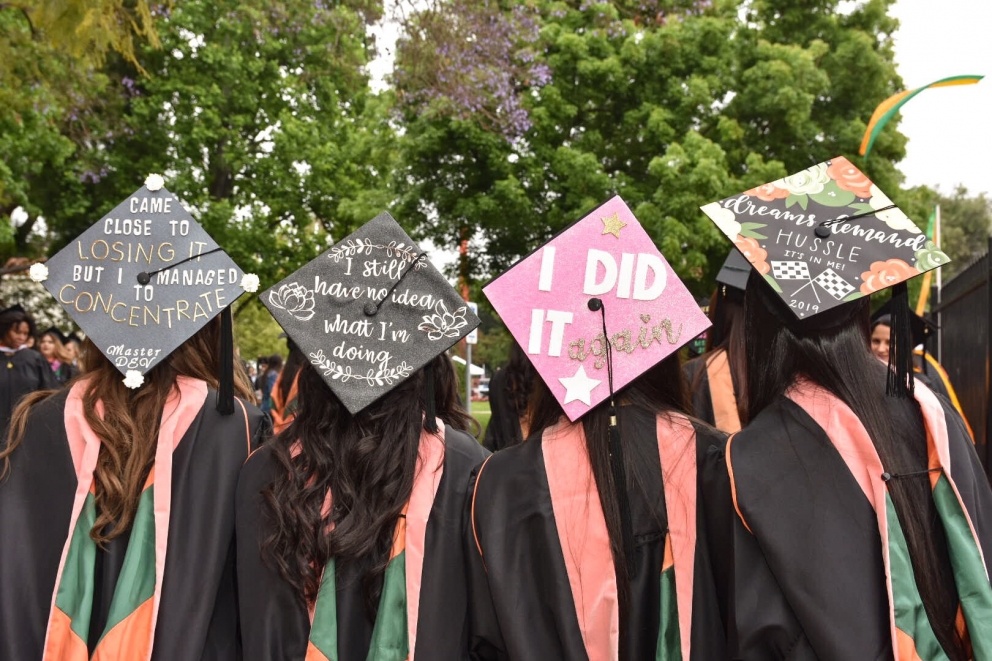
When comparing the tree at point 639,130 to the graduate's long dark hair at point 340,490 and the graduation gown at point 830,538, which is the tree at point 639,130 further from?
the graduation gown at point 830,538

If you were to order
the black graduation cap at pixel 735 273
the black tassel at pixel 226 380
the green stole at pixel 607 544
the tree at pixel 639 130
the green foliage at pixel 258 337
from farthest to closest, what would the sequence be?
1. the green foliage at pixel 258 337
2. the tree at pixel 639 130
3. the black graduation cap at pixel 735 273
4. the black tassel at pixel 226 380
5. the green stole at pixel 607 544

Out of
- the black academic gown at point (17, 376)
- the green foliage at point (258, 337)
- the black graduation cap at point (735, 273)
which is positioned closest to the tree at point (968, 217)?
the green foliage at point (258, 337)

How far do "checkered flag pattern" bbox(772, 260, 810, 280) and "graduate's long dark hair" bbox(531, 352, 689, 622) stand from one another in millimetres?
410

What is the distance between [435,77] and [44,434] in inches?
290

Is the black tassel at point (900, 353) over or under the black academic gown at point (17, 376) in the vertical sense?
under

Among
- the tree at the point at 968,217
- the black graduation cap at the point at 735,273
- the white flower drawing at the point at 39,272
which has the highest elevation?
the tree at the point at 968,217

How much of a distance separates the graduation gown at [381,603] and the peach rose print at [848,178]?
54.9 inches

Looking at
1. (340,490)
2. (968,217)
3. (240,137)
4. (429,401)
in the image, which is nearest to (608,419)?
(429,401)

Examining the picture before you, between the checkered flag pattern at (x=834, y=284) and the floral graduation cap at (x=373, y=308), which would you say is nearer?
the checkered flag pattern at (x=834, y=284)

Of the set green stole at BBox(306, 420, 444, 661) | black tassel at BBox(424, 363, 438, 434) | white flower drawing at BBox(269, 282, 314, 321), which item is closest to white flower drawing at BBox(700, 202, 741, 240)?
black tassel at BBox(424, 363, 438, 434)

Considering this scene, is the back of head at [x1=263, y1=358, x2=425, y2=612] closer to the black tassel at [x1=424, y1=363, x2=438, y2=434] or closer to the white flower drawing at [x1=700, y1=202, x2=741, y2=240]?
the black tassel at [x1=424, y1=363, x2=438, y2=434]

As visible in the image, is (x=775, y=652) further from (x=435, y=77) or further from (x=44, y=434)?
(x=435, y=77)

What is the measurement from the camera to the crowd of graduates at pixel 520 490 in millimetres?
2420

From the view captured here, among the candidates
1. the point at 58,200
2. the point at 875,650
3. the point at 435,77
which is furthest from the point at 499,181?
the point at 875,650
